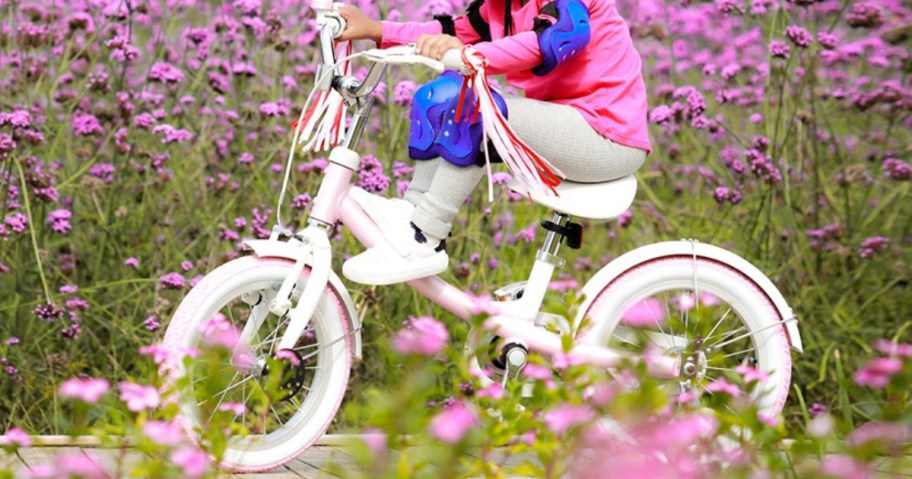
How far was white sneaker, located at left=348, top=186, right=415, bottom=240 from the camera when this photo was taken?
3055 millimetres

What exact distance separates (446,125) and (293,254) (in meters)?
0.46

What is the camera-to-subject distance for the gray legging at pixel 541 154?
3.00 metres

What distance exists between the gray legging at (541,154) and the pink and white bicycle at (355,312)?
0.08 metres

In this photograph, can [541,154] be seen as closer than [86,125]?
Yes

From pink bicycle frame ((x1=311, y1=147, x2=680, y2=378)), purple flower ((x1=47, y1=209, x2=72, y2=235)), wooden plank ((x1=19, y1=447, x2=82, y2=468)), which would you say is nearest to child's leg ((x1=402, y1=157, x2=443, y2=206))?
pink bicycle frame ((x1=311, y1=147, x2=680, y2=378))

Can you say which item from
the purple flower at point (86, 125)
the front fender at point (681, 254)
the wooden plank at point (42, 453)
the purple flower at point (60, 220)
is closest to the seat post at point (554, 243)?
the front fender at point (681, 254)

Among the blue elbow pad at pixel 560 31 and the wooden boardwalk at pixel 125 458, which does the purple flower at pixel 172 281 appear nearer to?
the wooden boardwalk at pixel 125 458

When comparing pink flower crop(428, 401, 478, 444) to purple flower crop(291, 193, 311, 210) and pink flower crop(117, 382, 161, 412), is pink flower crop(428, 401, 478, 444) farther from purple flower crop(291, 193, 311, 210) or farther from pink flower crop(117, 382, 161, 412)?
purple flower crop(291, 193, 311, 210)

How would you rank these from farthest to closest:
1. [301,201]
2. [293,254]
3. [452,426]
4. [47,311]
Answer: [301,201], [47,311], [293,254], [452,426]

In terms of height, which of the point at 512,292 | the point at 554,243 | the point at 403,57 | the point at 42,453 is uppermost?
the point at 403,57

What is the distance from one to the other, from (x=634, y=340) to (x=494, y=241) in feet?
3.84

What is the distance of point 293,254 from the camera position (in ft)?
9.97

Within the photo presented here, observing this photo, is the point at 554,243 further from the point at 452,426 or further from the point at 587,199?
the point at 452,426

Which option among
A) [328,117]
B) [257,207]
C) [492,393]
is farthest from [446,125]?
[257,207]
